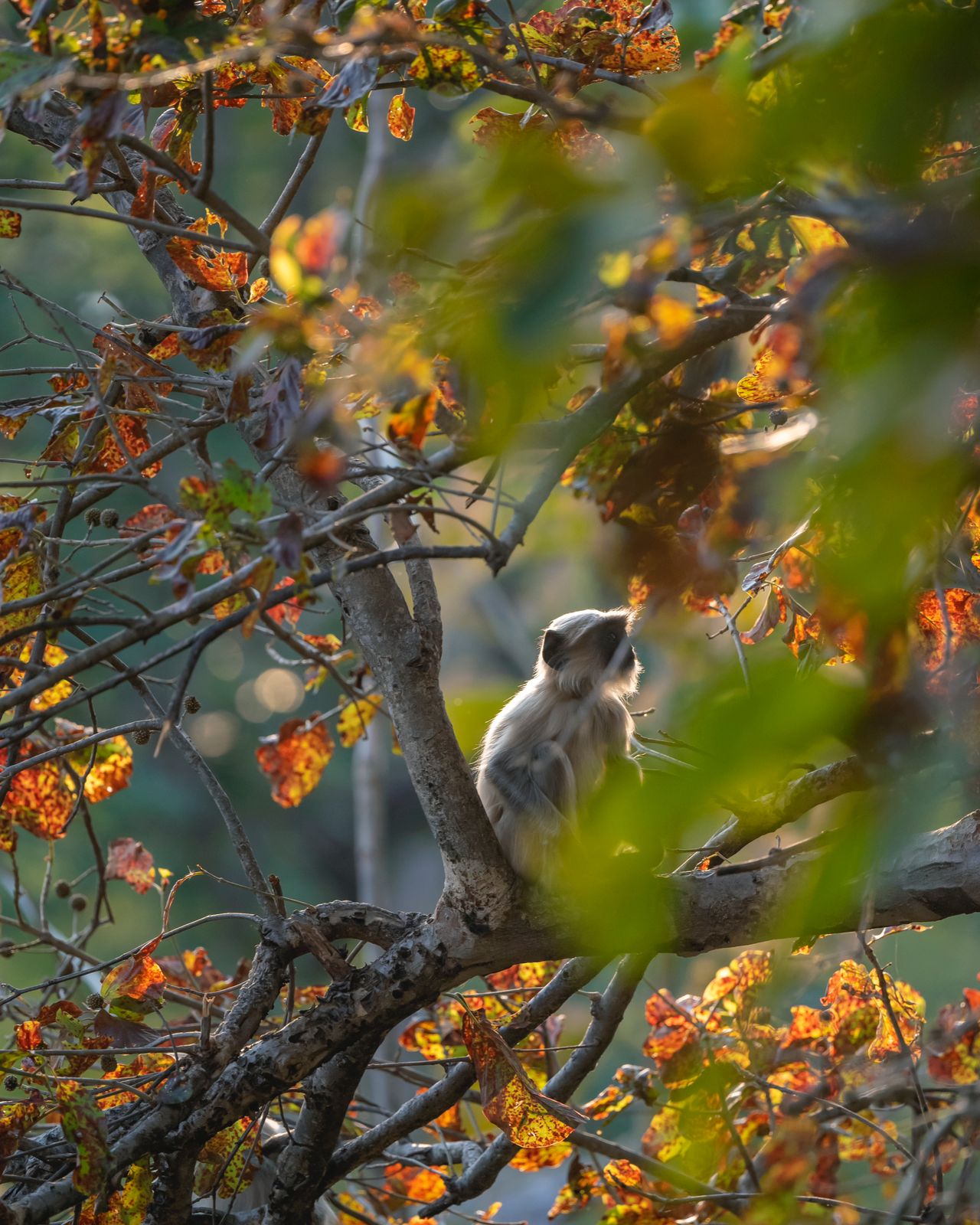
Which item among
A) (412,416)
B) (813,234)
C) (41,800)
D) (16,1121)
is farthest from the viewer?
(41,800)

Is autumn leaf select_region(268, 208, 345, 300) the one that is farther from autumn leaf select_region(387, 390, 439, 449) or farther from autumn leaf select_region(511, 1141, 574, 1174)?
autumn leaf select_region(511, 1141, 574, 1174)

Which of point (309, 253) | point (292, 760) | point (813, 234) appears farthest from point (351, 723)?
point (309, 253)

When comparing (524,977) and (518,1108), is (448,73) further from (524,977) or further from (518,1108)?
(524,977)

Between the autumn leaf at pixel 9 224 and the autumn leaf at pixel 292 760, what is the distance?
1407mm

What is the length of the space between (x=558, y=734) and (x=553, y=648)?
0.91 ft

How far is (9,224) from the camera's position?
7.20ft

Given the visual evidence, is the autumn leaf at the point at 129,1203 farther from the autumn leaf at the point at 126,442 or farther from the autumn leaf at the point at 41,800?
the autumn leaf at the point at 126,442

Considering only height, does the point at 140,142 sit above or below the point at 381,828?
below

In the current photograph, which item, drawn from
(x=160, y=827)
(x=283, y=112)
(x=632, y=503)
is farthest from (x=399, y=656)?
(x=160, y=827)

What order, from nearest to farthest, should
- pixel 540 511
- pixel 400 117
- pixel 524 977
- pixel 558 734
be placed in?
pixel 540 511, pixel 400 117, pixel 524 977, pixel 558 734

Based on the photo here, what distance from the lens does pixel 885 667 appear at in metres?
0.65

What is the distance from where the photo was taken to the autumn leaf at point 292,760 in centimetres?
310

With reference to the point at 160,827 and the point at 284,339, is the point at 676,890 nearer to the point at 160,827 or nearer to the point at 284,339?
the point at 284,339

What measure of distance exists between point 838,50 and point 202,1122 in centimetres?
191
